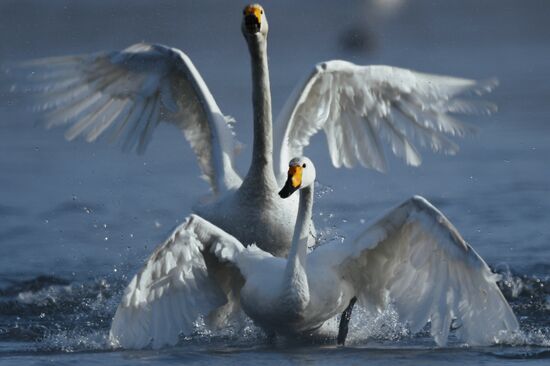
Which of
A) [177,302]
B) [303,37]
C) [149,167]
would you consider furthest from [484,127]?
[177,302]

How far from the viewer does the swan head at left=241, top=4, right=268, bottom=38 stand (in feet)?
34.9

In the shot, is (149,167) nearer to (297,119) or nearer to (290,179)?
(297,119)

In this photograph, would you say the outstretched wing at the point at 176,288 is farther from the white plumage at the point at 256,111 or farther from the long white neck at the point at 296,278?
the white plumage at the point at 256,111

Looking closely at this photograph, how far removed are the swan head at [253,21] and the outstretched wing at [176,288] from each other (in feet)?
5.39

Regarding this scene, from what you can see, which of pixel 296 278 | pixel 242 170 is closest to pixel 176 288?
pixel 296 278

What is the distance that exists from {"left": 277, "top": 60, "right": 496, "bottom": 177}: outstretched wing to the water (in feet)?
2.90

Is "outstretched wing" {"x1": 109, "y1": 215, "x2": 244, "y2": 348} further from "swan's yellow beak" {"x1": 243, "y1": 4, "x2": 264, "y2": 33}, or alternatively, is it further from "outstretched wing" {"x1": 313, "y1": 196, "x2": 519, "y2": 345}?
"swan's yellow beak" {"x1": 243, "y1": 4, "x2": 264, "y2": 33}

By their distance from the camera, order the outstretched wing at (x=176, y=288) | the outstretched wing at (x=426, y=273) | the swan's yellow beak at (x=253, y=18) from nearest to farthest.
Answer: the outstretched wing at (x=426, y=273) < the outstretched wing at (x=176, y=288) < the swan's yellow beak at (x=253, y=18)

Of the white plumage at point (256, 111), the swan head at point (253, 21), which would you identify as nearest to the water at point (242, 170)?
the white plumage at point (256, 111)

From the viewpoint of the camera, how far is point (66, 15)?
22188 millimetres

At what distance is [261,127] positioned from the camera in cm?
1088

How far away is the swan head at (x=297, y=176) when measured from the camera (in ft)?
30.7

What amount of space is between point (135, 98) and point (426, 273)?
332 centimetres

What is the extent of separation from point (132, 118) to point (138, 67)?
1.68ft
